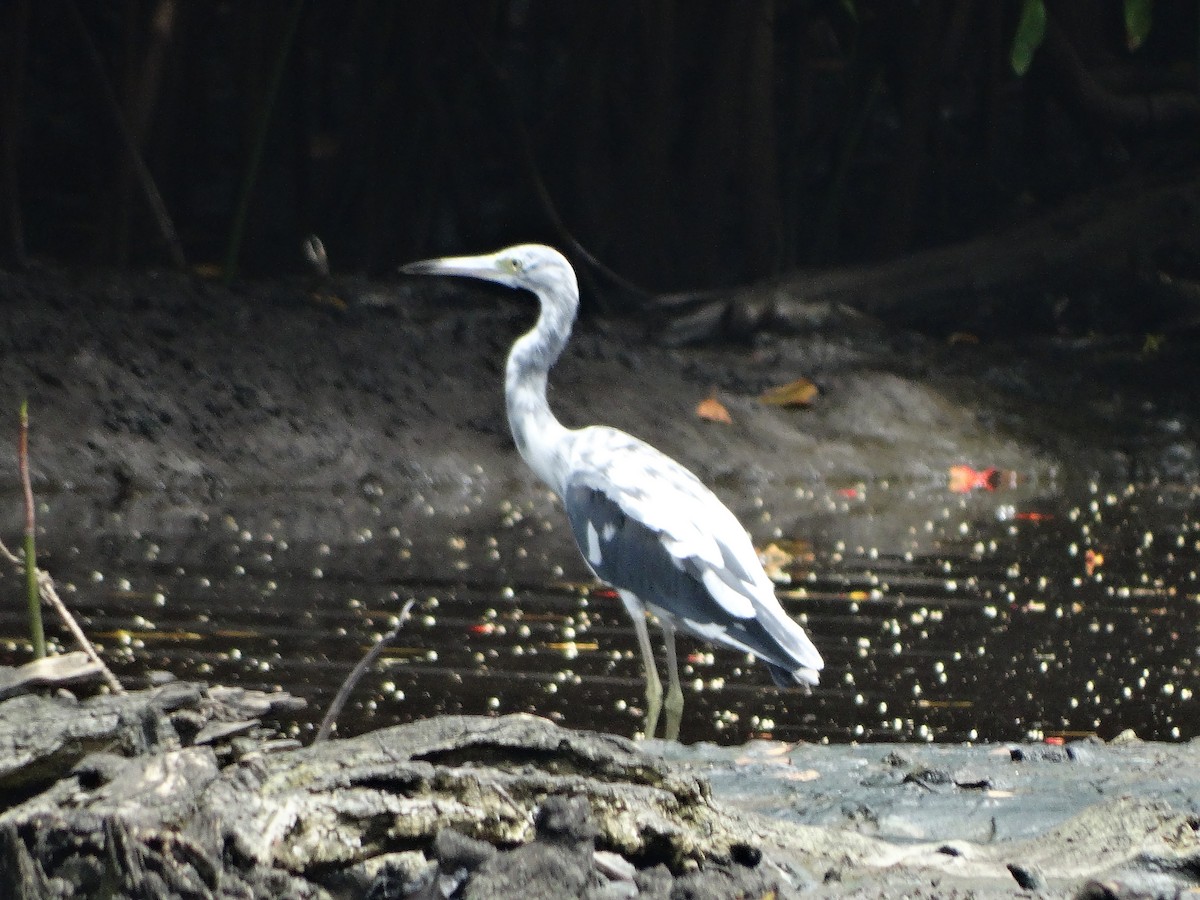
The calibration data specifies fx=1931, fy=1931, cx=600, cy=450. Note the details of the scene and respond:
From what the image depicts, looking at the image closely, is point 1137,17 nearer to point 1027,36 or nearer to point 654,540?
point 1027,36

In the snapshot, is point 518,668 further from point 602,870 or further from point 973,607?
point 602,870

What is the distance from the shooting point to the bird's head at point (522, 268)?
6043mm

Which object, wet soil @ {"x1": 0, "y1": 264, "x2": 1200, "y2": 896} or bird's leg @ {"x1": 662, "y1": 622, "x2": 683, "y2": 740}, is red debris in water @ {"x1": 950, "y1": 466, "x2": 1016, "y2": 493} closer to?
wet soil @ {"x1": 0, "y1": 264, "x2": 1200, "y2": 896}

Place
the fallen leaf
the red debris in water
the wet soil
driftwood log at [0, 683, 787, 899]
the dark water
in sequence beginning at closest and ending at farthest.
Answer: driftwood log at [0, 683, 787, 899] → the dark water → the wet soil → the red debris in water → the fallen leaf

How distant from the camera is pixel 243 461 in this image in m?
9.46

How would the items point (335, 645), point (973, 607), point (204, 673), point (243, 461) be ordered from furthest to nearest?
point (243, 461), point (973, 607), point (335, 645), point (204, 673)

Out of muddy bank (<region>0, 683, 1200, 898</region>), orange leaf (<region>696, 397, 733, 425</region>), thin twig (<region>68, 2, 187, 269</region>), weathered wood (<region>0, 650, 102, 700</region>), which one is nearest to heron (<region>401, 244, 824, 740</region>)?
muddy bank (<region>0, 683, 1200, 898</region>)

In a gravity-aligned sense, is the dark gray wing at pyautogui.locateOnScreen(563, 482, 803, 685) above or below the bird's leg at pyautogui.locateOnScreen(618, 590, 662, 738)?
above

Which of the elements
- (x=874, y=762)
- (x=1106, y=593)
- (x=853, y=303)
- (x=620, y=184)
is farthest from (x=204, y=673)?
(x=620, y=184)

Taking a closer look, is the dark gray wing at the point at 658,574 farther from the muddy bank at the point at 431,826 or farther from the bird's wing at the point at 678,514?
the muddy bank at the point at 431,826

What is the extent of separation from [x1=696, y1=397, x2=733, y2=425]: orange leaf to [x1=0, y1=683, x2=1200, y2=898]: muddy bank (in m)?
6.86

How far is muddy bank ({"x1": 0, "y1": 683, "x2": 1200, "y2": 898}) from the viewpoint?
8.86ft

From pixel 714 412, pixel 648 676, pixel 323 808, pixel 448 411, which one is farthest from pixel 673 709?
pixel 714 412

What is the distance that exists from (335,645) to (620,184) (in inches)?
320
